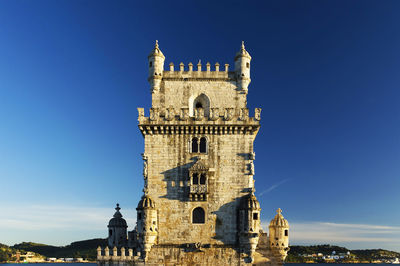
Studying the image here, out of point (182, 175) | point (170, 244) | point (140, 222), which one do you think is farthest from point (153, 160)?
point (170, 244)

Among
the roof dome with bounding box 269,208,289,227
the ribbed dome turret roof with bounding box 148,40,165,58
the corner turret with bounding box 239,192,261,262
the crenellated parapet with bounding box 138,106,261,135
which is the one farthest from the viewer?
the ribbed dome turret roof with bounding box 148,40,165,58

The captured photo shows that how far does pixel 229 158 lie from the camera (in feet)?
125

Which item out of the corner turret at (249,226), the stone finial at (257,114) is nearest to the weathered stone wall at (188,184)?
the corner turret at (249,226)

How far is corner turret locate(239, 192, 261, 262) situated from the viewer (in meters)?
35.9

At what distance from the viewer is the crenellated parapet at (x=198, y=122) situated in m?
38.1

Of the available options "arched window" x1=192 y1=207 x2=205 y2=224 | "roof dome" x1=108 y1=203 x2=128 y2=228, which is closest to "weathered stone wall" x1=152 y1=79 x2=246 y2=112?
"arched window" x1=192 y1=207 x2=205 y2=224

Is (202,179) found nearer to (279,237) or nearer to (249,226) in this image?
(249,226)

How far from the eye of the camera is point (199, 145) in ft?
126

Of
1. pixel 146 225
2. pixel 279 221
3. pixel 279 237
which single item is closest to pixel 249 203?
pixel 279 221

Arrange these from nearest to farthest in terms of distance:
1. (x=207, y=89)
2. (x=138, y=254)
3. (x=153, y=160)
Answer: (x=138, y=254)
(x=153, y=160)
(x=207, y=89)

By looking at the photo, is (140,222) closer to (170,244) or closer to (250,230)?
(170,244)

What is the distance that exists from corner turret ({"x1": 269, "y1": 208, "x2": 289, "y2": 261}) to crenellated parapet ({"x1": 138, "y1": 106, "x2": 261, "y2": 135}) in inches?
416

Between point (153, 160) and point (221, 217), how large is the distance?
377 inches

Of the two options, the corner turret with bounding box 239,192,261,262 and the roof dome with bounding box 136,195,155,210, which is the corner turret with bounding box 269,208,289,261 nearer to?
the corner turret with bounding box 239,192,261,262
